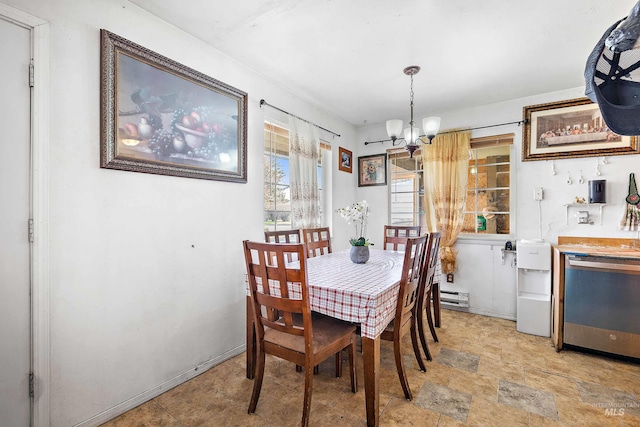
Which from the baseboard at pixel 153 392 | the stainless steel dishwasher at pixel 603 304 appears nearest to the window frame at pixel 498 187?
the stainless steel dishwasher at pixel 603 304

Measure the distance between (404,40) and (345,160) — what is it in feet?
6.72

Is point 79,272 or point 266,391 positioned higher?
point 79,272

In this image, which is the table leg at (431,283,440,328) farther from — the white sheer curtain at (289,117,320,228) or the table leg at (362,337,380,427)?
the table leg at (362,337,380,427)

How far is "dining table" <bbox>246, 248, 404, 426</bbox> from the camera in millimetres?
1598

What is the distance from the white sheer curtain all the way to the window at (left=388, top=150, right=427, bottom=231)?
1.35 m

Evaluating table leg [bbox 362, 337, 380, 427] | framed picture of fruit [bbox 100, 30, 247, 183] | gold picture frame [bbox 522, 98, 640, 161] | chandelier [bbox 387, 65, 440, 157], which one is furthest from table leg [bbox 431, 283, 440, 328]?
framed picture of fruit [bbox 100, 30, 247, 183]

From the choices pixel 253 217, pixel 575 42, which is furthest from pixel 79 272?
pixel 575 42

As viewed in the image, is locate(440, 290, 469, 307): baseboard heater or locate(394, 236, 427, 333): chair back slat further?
locate(440, 290, 469, 307): baseboard heater

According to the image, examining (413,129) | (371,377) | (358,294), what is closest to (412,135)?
(413,129)

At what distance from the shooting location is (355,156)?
4406 millimetres

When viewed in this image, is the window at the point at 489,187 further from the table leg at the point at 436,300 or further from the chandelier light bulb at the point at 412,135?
the chandelier light bulb at the point at 412,135

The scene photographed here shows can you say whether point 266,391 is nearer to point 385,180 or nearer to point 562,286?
point 562,286

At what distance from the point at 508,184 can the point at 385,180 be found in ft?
4.91

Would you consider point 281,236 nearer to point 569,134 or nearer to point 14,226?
point 14,226
